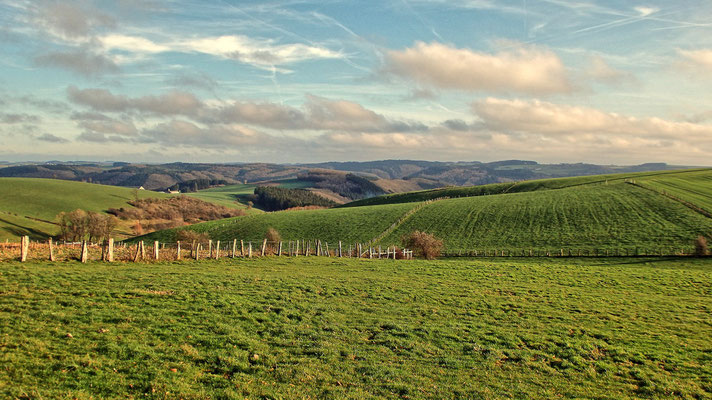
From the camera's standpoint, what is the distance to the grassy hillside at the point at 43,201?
9700 centimetres

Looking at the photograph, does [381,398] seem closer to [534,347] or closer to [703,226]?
[534,347]

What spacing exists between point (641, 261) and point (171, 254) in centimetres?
5161

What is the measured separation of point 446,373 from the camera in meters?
13.8

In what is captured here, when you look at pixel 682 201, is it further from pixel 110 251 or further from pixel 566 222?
pixel 110 251

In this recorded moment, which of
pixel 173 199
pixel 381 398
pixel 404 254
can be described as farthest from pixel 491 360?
pixel 173 199

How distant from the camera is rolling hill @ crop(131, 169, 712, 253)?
5856 centimetres

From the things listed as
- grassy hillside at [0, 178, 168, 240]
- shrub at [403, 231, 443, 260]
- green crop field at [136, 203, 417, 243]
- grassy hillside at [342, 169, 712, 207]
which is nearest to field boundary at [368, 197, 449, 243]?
green crop field at [136, 203, 417, 243]

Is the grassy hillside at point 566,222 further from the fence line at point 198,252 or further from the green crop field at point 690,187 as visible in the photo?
the green crop field at point 690,187

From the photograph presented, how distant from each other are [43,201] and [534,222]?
458 feet

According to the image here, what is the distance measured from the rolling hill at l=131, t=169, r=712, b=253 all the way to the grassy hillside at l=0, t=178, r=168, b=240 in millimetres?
34404

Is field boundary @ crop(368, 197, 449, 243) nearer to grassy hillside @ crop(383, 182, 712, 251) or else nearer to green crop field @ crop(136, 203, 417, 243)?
green crop field @ crop(136, 203, 417, 243)

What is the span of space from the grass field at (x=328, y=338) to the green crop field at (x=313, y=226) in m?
48.5

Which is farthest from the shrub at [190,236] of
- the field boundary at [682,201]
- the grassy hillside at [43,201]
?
the field boundary at [682,201]

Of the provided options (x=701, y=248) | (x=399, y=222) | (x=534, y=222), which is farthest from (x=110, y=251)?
(x=534, y=222)
